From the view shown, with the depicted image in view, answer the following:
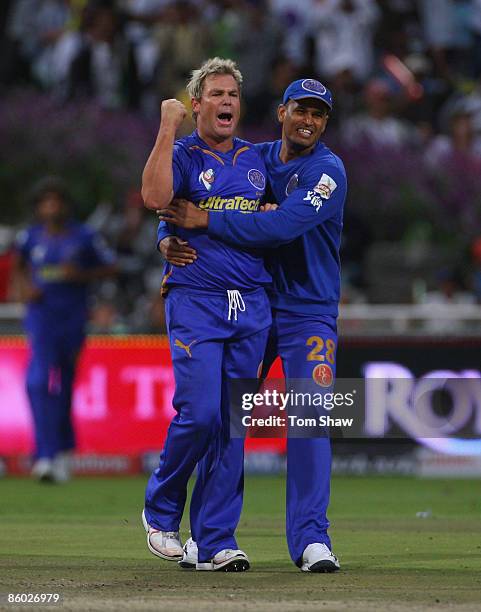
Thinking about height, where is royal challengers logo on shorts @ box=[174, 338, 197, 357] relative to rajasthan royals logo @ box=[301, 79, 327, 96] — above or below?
below

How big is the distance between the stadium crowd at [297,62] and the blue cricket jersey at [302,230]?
951 cm

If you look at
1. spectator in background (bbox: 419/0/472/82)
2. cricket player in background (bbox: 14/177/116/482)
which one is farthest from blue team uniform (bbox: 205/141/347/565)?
spectator in background (bbox: 419/0/472/82)

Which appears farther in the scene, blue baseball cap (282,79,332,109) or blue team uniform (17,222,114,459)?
blue team uniform (17,222,114,459)

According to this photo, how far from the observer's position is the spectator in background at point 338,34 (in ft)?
68.0

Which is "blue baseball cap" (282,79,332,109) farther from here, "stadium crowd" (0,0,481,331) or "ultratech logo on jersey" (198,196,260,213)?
"stadium crowd" (0,0,481,331)

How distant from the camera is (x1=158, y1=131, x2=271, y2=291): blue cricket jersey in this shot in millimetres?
7984

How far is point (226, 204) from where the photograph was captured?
8.05m

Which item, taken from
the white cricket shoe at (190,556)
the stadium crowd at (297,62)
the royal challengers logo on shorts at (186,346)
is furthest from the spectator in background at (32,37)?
the white cricket shoe at (190,556)

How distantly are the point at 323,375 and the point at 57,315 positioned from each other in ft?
23.8

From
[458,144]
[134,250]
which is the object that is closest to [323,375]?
[134,250]

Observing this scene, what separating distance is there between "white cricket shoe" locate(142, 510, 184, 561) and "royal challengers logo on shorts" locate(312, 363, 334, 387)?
3.61 feet

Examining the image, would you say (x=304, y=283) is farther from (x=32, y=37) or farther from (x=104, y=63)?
(x=32, y=37)

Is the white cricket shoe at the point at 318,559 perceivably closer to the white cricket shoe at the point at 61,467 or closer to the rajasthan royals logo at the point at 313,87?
the rajasthan royals logo at the point at 313,87

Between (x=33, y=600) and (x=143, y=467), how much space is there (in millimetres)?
9105
